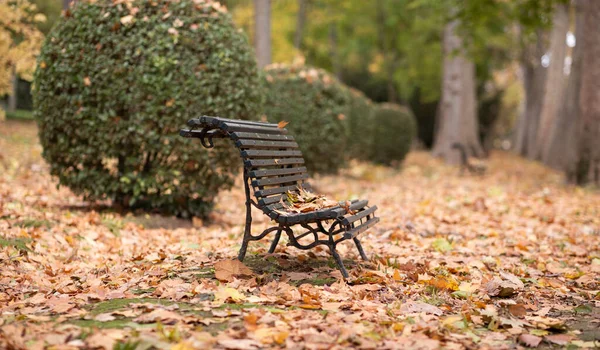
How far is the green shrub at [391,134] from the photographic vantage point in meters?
18.2

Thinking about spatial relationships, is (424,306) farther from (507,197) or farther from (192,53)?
(507,197)

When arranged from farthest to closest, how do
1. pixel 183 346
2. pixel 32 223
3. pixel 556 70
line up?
1. pixel 556 70
2. pixel 32 223
3. pixel 183 346

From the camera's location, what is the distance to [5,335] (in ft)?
9.80

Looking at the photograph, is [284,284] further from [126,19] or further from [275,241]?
[126,19]

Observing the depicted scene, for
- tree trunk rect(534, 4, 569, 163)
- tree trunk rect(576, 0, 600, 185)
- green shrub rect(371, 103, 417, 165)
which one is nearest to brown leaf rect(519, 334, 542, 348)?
tree trunk rect(576, 0, 600, 185)

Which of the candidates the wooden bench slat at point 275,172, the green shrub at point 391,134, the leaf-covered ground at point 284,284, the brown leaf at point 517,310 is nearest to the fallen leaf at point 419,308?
the leaf-covered ground at point 284,284

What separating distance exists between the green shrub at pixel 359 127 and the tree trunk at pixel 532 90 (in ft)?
36.6

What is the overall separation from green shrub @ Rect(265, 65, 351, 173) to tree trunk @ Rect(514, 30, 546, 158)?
1634 cm

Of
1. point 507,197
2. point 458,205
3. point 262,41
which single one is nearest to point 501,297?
point 458,205

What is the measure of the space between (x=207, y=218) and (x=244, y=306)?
3994mm

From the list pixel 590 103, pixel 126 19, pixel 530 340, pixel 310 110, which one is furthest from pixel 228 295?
pixel 590 103

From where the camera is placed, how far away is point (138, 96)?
668cm

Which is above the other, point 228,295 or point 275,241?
point 275,241

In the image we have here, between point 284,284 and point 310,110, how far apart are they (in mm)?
7080
